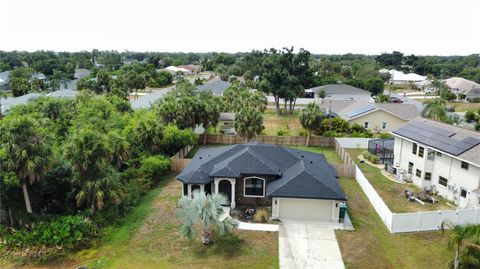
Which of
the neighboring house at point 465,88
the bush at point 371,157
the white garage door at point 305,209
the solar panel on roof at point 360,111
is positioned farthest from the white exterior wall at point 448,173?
the neighboring house at point 465,88

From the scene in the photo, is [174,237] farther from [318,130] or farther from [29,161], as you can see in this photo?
[318,130]

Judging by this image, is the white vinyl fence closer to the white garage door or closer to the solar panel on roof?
the white garage door

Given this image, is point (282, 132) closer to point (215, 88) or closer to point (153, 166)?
point (153, 166)

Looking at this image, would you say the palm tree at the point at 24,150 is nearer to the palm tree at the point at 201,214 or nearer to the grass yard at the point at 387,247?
the palm tree at the point at 201,214

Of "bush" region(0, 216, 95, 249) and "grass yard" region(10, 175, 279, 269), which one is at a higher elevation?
"bush" region(0, 216, 95, 249)

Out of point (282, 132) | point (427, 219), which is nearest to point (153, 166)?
point (427, 219)

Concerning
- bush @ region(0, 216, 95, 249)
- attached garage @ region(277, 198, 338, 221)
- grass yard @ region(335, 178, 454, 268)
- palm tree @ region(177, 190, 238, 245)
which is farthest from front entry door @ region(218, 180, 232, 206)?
bush @ region(0, 216, 95, 249)
